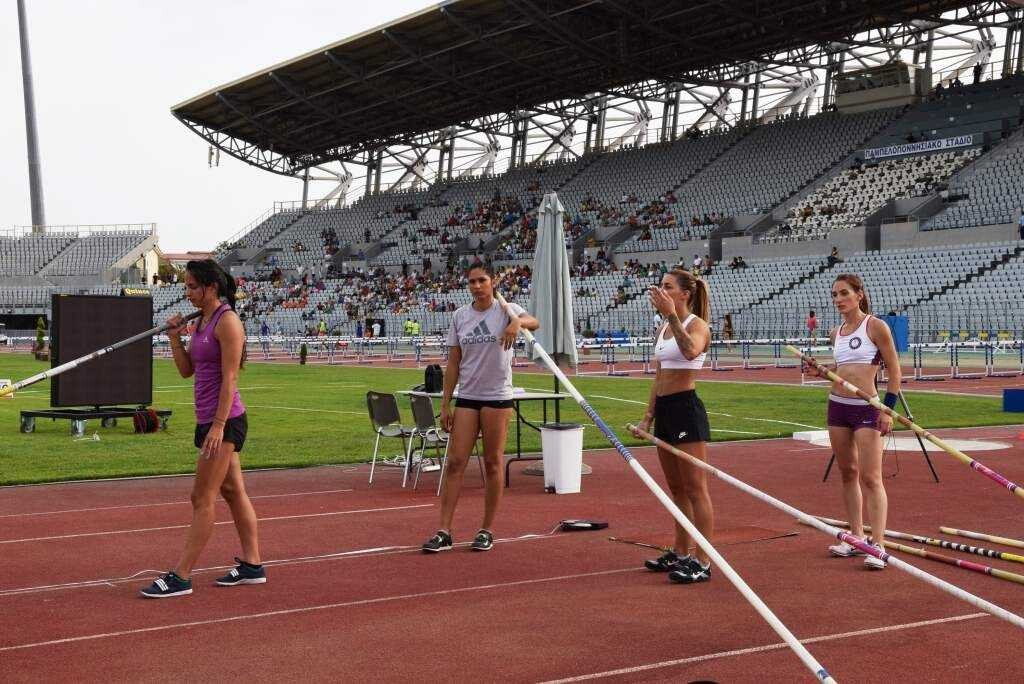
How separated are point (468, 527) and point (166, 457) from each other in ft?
19.5

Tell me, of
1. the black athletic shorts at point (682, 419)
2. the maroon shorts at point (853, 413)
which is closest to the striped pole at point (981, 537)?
the maroon shorts at point (853, 413)

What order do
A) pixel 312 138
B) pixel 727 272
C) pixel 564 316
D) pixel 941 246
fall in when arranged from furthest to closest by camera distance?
pixel 312 138, pixel 727 272, pixel 941 246, pixel 564 316

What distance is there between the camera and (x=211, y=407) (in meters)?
7.05

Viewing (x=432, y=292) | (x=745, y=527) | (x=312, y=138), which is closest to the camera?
(x=745, y=527)

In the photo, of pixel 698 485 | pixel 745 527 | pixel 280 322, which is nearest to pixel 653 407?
pixel 698 485

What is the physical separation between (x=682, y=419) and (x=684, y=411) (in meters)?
0.05

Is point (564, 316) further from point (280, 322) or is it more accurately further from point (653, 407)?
point (280, 322)

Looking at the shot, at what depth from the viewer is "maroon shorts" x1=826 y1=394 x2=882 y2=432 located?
780 cm

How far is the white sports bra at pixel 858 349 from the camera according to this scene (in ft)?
26.2

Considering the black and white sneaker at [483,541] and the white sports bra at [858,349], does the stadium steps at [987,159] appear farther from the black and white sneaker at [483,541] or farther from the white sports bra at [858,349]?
the black and white sneaker at [483,541]

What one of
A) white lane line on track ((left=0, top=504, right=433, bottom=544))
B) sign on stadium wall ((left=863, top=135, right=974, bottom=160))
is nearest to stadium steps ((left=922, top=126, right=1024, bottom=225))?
sign on stadium wall ((left=863, top=135, right=974, bottom=160))

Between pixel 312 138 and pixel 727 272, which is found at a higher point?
pixel 312 138

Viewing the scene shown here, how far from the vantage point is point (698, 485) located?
7352mm

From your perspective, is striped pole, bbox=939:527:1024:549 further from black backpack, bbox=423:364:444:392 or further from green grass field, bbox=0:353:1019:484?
green grass field, bbox=0:353:1019:484
